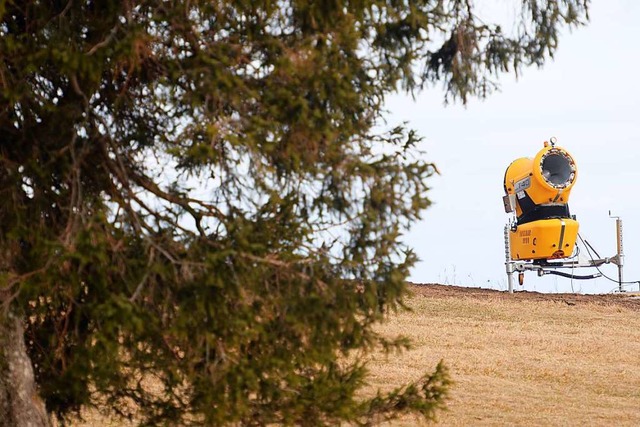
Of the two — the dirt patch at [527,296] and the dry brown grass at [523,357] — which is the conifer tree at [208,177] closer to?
the dry brown grass at [523,357]

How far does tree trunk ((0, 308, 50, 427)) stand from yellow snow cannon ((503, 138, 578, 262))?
1412cm

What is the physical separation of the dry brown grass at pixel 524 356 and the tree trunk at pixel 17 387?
4.02 m

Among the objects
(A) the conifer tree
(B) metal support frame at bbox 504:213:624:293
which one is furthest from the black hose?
(A) the conifer tree

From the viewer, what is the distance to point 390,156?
22.7 ft

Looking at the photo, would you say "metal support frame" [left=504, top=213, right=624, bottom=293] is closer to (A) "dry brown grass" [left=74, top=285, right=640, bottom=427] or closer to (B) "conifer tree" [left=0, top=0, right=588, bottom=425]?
(A) "dry brown grass" [left=74, top=285, right=640, bottom=427]

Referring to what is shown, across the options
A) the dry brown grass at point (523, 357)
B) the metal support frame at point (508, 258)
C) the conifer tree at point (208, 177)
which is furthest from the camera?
the metal support frame at point (508, 258)

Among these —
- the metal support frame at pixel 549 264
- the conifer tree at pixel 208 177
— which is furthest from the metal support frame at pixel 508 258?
the conifer tree at pixel 208 177

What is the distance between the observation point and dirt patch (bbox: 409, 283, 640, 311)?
71.1 feet

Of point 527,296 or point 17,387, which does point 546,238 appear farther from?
point 17,387

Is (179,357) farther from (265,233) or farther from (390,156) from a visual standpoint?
(390,156)

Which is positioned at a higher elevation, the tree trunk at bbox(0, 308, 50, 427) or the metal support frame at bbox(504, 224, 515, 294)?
the metal support frame at bbox(504, 224, 515, 294)

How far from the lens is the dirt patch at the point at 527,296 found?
A: 21.7m

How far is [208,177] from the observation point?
6.90m

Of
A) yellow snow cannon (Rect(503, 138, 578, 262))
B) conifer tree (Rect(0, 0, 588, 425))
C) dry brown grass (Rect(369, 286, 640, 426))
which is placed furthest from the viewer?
yellow snow cannon (Rect(503, 138, 578, 262))
